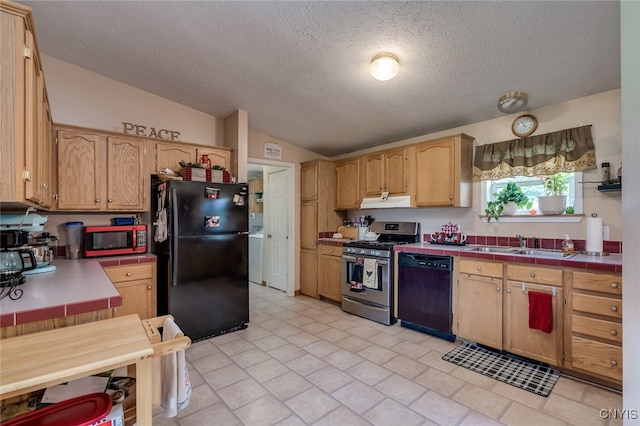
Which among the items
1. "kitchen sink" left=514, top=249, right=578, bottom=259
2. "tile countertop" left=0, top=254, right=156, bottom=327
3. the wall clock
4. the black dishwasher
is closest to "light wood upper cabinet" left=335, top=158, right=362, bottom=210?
the black dishwasher

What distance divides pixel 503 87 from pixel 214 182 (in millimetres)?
2962

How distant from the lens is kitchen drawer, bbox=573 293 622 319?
210 centimetres

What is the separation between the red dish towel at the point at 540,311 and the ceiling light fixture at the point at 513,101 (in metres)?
1.64

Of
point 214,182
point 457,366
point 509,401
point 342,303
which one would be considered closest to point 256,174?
point 214,182

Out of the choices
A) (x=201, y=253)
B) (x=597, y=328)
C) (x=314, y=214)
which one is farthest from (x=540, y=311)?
(x=201, y=253)

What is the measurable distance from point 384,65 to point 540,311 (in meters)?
2.35

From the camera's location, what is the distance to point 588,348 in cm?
221

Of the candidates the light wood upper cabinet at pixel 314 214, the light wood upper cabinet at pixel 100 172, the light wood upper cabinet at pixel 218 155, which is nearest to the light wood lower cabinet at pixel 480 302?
the light wood upper cabinet at pixel 314 214

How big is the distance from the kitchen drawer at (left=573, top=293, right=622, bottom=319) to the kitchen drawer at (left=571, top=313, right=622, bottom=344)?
0.06 metres

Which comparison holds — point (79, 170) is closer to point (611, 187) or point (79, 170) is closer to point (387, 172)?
point (387, 172)

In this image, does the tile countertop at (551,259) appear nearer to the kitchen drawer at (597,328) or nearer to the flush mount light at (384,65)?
the kitchen drawer at (597,328)

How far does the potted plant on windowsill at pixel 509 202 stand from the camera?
308cm

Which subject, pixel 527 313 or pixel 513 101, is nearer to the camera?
pixel 527 313

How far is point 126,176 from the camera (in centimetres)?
309
